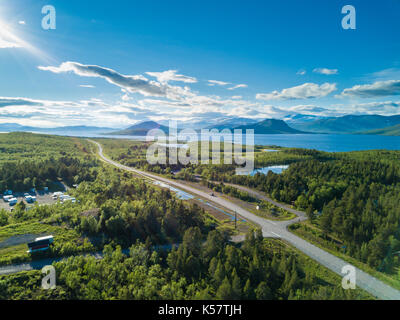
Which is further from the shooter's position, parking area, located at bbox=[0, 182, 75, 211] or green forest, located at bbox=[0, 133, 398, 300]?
parking area, located at bbox=[0, 182, 75, 211]

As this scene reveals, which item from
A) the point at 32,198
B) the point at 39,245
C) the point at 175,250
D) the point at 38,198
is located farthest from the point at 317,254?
the point at 38,198

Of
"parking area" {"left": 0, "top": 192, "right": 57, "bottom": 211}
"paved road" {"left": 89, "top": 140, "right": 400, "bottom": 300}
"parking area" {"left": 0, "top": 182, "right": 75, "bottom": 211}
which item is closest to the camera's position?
"paved road" {"left": 89, "top": 140, "right": 400, "bottom": 300}

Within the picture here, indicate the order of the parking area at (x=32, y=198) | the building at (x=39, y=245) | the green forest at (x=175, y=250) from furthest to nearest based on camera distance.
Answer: the parking area at (x=32, y=198) < the building at (x=39, y=245) < the green forest at (x=175, y=250)

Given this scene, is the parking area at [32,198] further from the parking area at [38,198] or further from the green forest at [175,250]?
the green forest at [175,250]

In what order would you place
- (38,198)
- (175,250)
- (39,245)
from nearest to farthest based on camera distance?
(39,245), (175,250), (38,198)

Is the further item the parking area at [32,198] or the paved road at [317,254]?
the parking area at [32,198]

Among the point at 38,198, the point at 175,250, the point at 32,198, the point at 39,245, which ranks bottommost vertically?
the point at 175,250

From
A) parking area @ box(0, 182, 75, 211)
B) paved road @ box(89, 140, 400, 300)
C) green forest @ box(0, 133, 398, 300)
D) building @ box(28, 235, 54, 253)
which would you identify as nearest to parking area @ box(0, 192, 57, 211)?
parking area @ box(0, 182, 75, 211)

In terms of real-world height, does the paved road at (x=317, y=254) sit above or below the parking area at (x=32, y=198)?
below

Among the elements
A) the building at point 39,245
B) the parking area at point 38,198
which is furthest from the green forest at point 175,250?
the parking area at point 38,198

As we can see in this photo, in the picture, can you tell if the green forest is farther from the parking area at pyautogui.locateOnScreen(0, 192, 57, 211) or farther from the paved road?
the parking area at pyautogui.locateOnScreen(0, 192, 57, 211)

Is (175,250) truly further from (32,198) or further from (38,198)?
(38,198)
